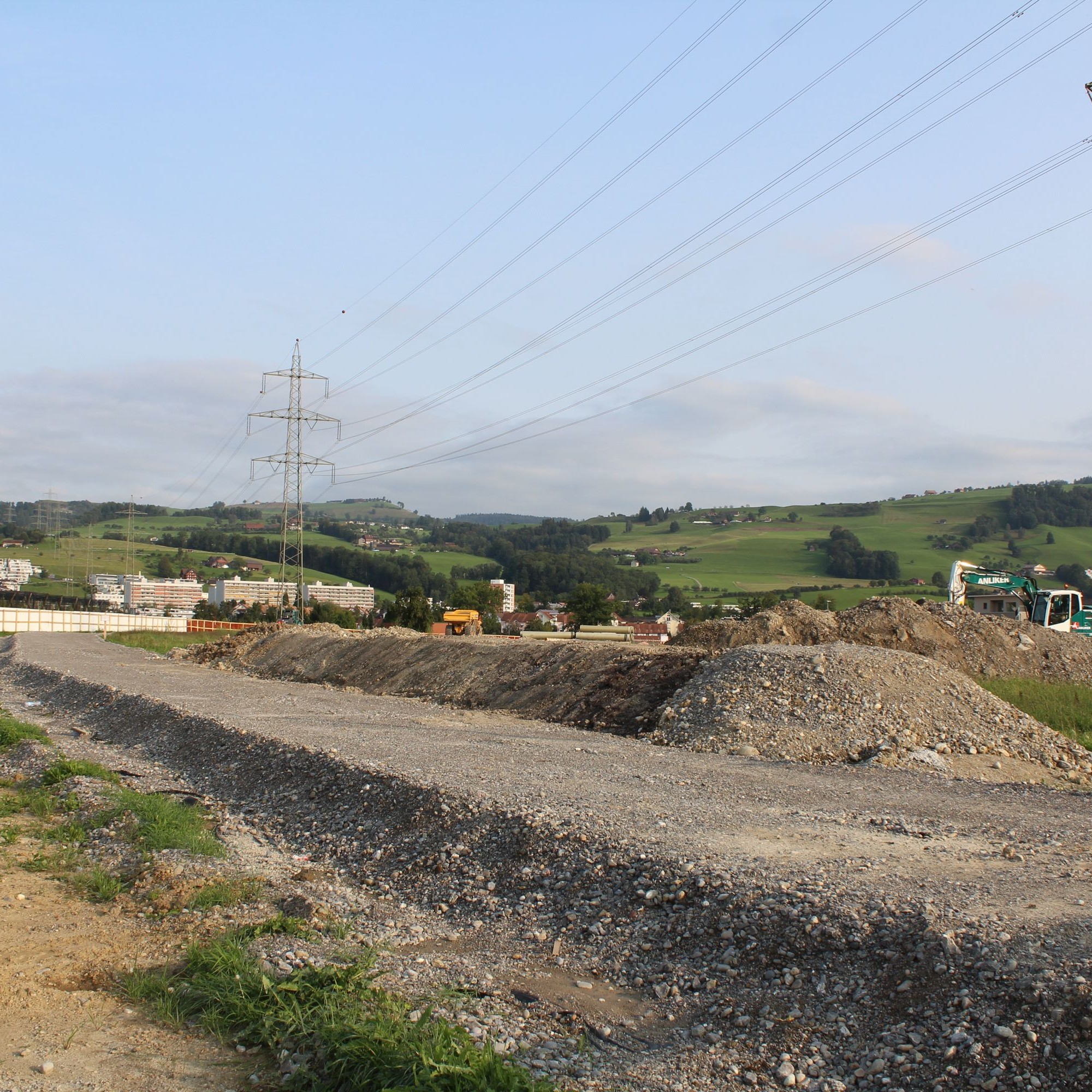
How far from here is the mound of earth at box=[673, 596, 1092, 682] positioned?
2595 centimetres

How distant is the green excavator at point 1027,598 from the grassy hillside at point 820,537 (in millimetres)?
37498

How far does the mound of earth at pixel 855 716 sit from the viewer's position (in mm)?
14852

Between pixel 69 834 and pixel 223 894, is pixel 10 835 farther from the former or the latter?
pixel 223 894

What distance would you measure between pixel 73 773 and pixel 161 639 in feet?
168

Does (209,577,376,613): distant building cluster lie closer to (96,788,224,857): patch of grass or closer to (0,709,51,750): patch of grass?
(0,709,51,750): patch of grass

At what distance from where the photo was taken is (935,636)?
26703 mm

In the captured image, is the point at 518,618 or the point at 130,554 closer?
the point at 518,618

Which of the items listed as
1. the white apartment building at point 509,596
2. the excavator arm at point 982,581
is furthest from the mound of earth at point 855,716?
the white apartment building at point 509,596

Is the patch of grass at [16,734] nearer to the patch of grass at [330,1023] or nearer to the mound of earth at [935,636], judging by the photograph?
the patch of grass at [330,1023]

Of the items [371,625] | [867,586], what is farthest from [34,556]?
[867,586]

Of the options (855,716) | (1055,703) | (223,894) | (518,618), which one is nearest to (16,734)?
(223,894)

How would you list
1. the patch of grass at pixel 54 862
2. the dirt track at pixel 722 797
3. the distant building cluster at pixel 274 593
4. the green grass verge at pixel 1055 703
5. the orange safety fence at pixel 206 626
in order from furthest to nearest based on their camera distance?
the distant building cluster at pixel 274 593
the orange safety fence at pixel 206 626
the green grass verge at pixel 1055 703
the patch of grass at pixel 54 862
the dirt track at pixel 722 797

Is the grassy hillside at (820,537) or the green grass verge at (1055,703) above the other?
the grassy hillside at (820,537)

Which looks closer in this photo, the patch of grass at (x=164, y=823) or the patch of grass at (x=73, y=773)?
the patch of grass at (x=164, y=823)
